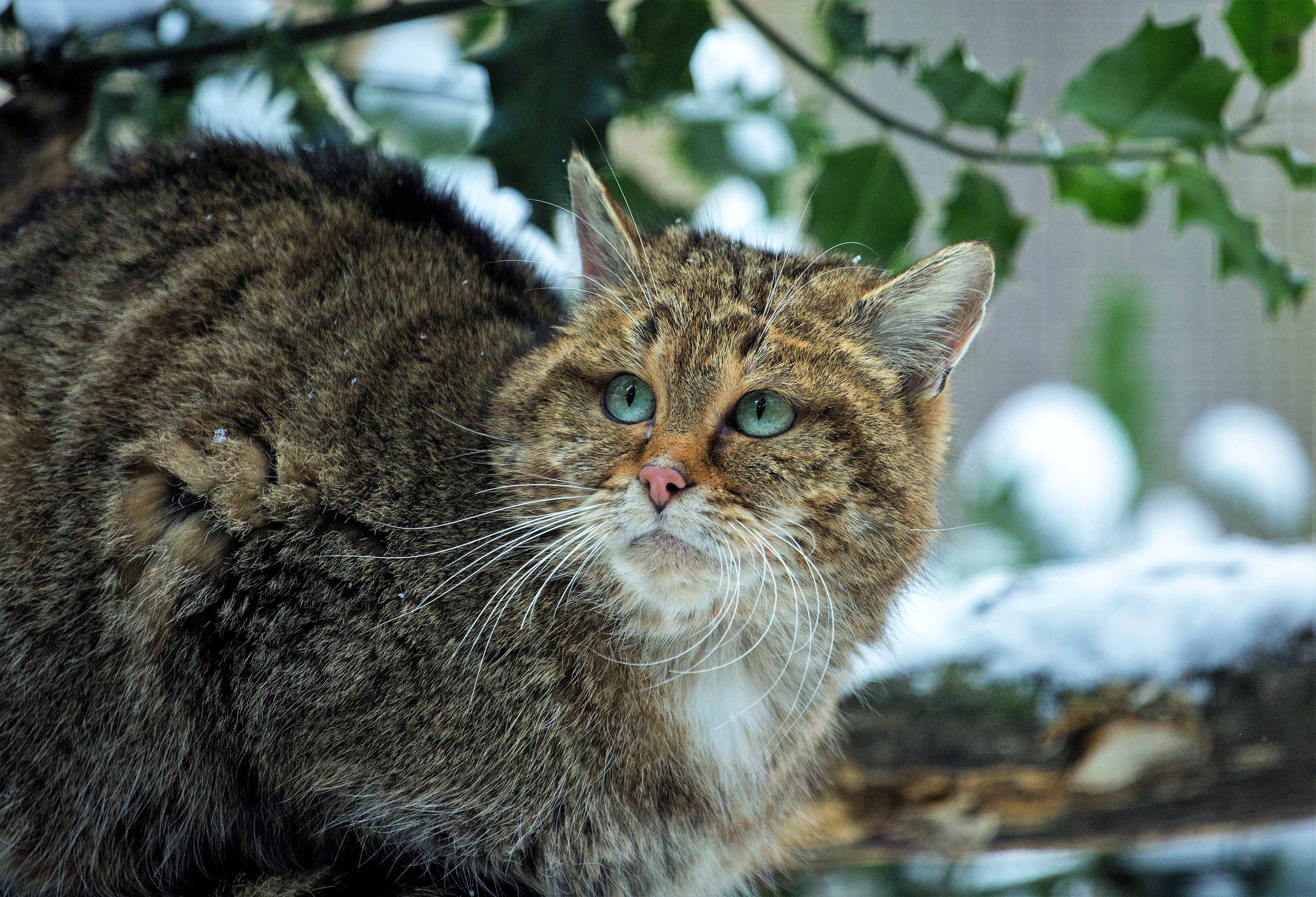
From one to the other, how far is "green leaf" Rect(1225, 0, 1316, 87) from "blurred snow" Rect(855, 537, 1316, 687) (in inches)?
38.6

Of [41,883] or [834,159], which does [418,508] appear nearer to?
[41,883]

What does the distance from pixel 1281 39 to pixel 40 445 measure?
2134 mm

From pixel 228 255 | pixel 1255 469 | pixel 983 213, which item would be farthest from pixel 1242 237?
pixel 228 255

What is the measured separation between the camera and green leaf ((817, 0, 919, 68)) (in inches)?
84.1

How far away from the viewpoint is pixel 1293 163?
201cm

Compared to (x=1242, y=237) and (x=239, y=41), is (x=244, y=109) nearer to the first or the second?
(x=239, y=41)

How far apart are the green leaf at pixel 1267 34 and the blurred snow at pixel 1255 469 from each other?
170 centimetres

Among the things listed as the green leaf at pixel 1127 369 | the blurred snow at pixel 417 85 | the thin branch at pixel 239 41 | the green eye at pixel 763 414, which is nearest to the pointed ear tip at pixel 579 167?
the green eye at pixel 763 414

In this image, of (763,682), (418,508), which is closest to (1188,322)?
(763,682)

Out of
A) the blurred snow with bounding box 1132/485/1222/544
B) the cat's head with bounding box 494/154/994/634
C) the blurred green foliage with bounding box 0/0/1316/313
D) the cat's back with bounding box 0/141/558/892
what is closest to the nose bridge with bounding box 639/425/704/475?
the cat's head with bounding box 494/154/994/634

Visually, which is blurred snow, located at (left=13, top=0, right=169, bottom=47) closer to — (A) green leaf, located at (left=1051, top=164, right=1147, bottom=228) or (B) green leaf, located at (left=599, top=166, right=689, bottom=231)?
(B) green leaf, located at (left=599, top=166, right=689, bottom=231)

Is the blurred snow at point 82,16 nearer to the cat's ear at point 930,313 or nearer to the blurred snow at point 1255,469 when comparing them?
the cat's ear at point 930,313

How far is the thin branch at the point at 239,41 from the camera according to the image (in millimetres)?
2029

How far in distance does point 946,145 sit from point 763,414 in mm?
1037
